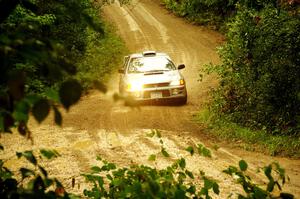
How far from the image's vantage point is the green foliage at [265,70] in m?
10.9

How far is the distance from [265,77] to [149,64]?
4.30 metres

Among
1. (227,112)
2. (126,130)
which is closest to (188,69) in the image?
(227,112)

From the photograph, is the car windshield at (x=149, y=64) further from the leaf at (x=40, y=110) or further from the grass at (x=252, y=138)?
the leaf at (x=40, y=110)

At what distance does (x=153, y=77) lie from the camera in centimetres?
1378

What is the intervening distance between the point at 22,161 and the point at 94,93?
30.0ft

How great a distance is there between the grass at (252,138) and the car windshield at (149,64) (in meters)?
2.77

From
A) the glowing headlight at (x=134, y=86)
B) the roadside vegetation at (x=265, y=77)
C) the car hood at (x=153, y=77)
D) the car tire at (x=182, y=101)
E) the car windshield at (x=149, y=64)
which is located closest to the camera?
the roadside vegetation at (x=265, y=77)

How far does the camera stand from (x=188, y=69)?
72.2 ft

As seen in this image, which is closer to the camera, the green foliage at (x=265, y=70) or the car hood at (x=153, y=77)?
the green foliage at (x=265, y=70)

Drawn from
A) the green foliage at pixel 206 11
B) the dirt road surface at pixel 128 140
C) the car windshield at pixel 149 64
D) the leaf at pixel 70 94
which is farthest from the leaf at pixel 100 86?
the green foliage at pixel 206 11

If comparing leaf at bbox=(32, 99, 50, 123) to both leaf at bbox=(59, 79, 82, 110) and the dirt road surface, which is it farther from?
the dirt road surface

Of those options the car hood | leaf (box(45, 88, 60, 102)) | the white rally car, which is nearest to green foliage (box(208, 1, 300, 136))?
the white rally car

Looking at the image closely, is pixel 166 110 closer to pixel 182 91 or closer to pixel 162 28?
pixel 182 91

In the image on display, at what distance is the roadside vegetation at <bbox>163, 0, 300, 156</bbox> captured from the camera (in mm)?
10781
